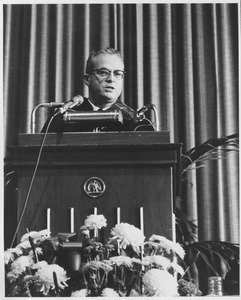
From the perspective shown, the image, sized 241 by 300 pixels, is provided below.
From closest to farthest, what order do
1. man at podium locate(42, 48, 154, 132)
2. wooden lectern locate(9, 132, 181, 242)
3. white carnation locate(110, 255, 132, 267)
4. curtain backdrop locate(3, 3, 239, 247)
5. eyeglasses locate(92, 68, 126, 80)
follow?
white carnation locate(110, 255, 132, 267) → wooden lectern locate(9, 132, 181, 242) → man at podium locate(42, 48, 154, 132) → eyeglasses locate(92, 68, 126, 80) → curtain backdrop locate(3, 3, 239, 247)

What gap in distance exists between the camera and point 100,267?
171cm

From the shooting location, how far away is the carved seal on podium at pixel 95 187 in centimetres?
192

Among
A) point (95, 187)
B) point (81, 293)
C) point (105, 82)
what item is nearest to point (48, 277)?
point (81, 293)

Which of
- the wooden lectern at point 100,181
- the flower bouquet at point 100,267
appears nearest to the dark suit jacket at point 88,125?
the wooden lectern at point 100,181

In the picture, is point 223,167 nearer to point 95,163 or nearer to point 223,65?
point 223,65

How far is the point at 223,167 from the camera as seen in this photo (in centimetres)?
348

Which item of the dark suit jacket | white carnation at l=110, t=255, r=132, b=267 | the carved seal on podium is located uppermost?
the dark suit jacket

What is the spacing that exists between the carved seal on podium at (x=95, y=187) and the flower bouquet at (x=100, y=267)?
137 millimetres

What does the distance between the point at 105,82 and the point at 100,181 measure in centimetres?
83

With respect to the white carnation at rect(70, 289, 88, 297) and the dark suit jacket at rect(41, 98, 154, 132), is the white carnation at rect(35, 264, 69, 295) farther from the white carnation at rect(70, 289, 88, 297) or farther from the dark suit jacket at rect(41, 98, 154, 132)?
the dark suit jacket at rect(41, 98, 154, 132)

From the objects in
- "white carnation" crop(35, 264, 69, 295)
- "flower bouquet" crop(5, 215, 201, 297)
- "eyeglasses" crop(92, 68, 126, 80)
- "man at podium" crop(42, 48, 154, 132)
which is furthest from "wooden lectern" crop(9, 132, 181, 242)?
"eyeglasses" crop(92, 68, 126, 80)

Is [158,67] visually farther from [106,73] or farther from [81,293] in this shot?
[81,293]

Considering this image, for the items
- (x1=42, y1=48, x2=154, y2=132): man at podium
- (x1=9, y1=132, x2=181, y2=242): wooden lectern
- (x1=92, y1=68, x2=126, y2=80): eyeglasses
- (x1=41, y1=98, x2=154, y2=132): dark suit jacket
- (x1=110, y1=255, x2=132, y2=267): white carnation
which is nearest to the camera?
(x1=110, y1=255, x2=132, y2=267): white carnation

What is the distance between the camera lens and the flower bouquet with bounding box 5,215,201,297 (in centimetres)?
171
